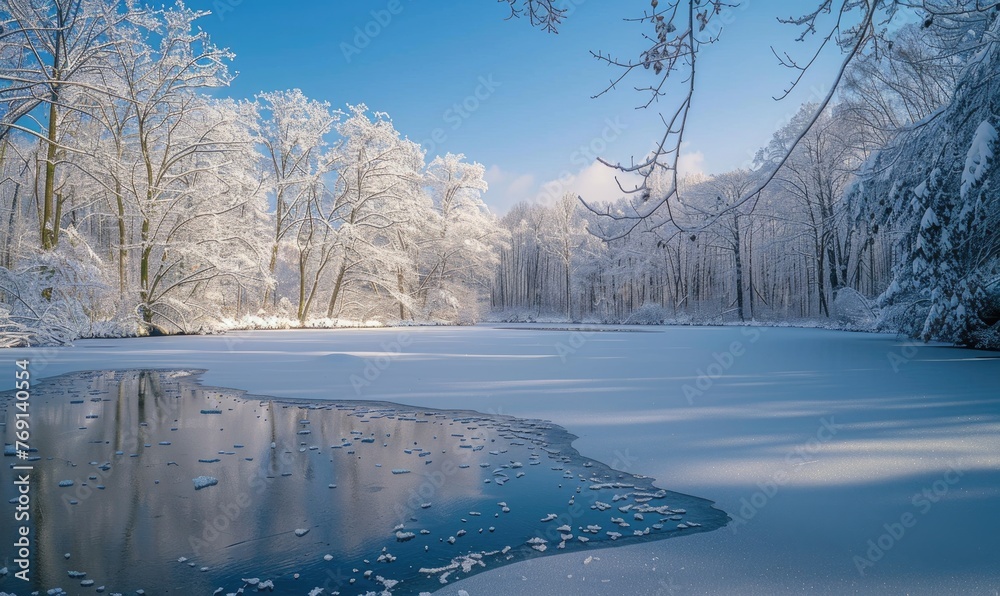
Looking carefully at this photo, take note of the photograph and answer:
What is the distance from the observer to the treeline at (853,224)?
6469 millimetres

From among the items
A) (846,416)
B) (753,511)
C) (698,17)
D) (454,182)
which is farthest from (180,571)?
(454,182)

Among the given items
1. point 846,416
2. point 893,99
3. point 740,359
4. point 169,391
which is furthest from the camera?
point 893,99

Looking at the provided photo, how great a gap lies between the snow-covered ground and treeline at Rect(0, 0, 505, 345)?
15.4 ft

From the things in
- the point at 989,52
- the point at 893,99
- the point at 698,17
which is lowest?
the point at 698,17

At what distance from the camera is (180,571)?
1.81 m

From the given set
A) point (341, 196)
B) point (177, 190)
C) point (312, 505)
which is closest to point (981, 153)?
point (312, 505)

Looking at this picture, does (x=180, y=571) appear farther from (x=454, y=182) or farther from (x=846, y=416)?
(x=454, y=182)

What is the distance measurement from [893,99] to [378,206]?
1932 centimetres

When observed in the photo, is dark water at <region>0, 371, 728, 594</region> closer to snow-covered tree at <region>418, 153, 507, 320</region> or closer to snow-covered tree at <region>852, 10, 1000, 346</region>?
snow-covered tree at <region>852, 10, 1000, 346</region>
